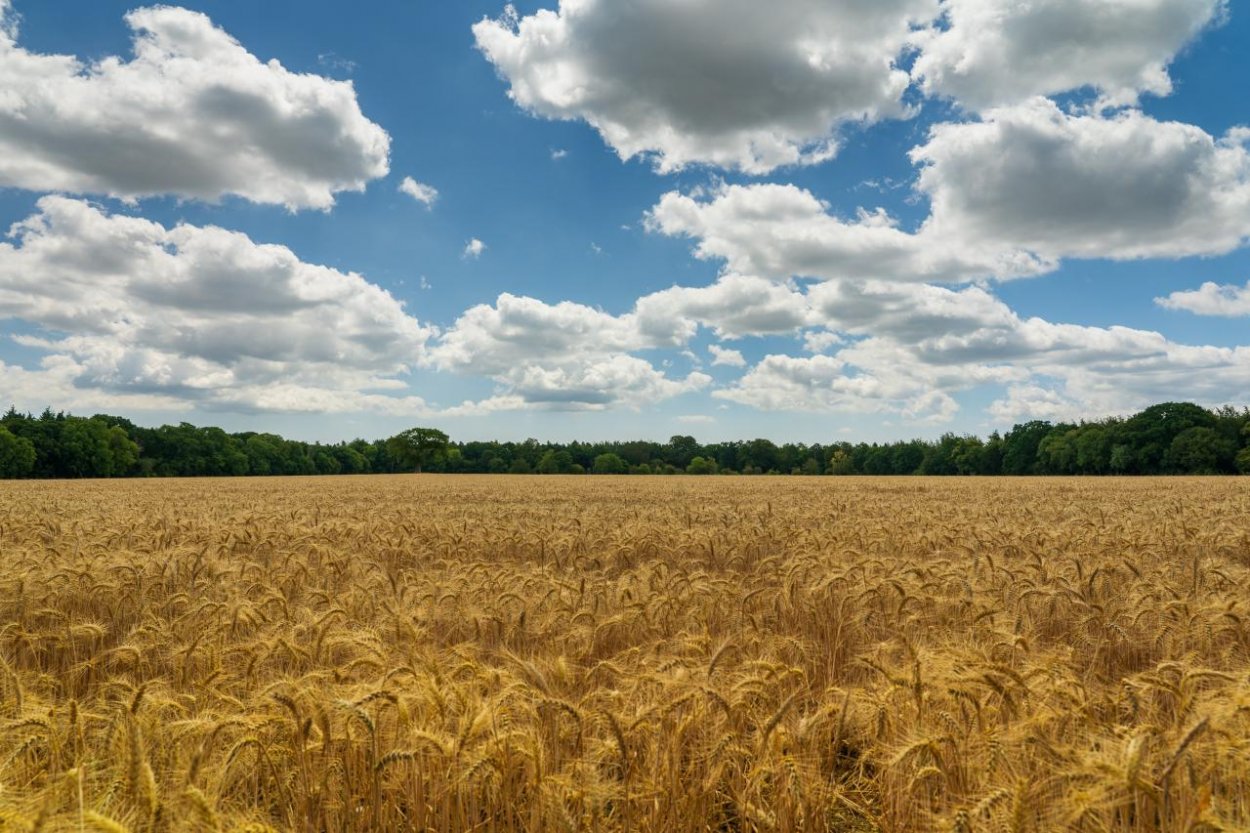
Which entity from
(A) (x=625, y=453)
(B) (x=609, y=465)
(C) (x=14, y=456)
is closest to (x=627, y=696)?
(C) (x=14, y=456)

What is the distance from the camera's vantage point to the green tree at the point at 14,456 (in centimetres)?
8306

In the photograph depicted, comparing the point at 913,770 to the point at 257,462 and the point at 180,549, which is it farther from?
the point at 257,462

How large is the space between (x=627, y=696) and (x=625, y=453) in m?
155

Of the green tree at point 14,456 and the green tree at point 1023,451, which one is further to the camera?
the green tree at point 1023,451

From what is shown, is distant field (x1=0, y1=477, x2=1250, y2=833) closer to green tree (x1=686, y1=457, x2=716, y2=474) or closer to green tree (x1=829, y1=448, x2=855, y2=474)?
green tree (x1=686, y1=457, x2=716, y2=474)

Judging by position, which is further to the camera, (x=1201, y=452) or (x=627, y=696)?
(x=1201, y=452)

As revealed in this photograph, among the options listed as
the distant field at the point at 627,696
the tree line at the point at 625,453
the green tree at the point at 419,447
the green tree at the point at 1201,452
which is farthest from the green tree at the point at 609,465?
the distant field at the point at 627,696

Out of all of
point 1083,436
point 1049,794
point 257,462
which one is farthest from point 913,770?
point 257,462

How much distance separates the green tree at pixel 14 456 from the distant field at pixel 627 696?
98.6 m

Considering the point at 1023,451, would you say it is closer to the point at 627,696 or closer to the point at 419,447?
the point at 419,447

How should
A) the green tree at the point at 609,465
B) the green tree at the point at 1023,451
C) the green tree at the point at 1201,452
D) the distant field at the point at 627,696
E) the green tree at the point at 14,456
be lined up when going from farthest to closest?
the green tree at the point at 609,465
the green tree at the point at 1023,451
the green tree at the point at 1201,452
the green tree at the point at 14,456
the distant field at the point at 627,696

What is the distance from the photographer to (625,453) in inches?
6260

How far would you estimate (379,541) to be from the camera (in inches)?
420

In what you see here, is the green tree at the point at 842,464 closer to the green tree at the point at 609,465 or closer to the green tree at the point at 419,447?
the green tree at the point at 609,465
